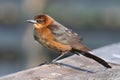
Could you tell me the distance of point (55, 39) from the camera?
19.1ft

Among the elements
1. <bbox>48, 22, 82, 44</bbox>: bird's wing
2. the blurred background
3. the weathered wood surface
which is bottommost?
the blurred background

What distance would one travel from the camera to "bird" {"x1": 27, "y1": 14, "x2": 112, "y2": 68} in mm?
5660

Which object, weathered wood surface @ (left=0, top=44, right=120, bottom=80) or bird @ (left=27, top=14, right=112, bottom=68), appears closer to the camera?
weathered wood surface @ (left=0, top=44, right=120, bottom=80)

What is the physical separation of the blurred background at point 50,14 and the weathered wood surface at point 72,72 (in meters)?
6.05

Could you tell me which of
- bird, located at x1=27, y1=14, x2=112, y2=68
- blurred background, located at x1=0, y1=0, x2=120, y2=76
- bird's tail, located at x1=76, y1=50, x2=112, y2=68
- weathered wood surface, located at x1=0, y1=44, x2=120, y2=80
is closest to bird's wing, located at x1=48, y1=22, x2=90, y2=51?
bird, located at x1=27, y1=14, x2=112, y2=68

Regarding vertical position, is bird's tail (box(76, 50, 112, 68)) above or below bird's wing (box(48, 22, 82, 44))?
below

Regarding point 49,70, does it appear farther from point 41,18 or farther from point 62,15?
point 62,15

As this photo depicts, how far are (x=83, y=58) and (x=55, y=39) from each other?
56cm

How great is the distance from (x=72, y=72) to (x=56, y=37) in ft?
3.67

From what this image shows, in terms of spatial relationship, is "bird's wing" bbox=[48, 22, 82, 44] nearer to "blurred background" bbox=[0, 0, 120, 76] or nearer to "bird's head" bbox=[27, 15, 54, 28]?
"bird's head" bbox=[27, 15, 54, 28]

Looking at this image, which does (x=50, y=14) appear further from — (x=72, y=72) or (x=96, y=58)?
(x=72, y=72)

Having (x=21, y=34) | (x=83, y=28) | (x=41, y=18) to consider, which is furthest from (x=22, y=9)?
(x=41, y=18)

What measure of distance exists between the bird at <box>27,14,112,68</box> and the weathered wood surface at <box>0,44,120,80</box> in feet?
1.39

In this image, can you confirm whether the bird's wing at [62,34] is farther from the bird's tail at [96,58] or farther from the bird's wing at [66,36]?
the bird's tail at [96,58]
